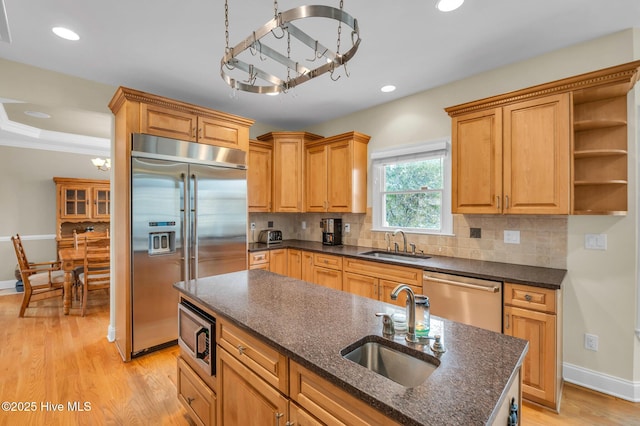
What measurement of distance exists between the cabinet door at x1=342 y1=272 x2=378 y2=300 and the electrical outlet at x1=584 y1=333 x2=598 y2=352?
5.56 ft

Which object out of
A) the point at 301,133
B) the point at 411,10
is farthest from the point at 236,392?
the point at 301,133

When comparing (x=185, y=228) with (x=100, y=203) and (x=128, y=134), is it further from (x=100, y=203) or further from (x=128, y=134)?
(x=100, y=203)

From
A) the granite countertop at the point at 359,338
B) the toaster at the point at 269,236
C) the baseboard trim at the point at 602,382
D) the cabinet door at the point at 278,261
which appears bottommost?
the baseboard trim at the point at 602,382

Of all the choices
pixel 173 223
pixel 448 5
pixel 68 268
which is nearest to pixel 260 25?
pixel 448 5

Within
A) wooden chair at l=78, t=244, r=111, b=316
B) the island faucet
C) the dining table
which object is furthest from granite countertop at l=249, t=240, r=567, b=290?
the dining table

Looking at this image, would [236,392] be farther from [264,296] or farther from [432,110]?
[432,110]

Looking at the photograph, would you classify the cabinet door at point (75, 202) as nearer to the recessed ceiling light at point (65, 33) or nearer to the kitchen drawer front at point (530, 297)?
the recessed ceiling light at point (65, 33)

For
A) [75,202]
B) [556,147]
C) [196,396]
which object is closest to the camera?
[196,396]

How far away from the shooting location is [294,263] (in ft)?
13.3

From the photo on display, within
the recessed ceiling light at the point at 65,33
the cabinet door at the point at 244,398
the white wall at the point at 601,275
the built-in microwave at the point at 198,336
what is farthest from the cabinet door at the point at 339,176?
the recessed ceiling light at the point at 65,33

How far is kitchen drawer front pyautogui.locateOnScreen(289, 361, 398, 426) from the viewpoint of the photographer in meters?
0.88

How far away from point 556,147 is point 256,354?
99.7 inches

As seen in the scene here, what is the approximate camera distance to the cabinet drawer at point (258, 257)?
12.4 feet

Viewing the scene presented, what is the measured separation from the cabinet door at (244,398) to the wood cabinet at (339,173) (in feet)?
8.44
